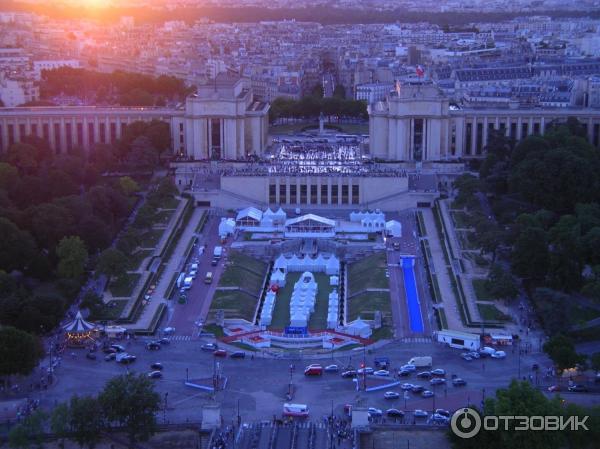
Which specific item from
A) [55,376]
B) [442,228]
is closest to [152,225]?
[442,228]

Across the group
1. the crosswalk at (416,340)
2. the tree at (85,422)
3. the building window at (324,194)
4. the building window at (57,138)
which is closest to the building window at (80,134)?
the building window at (57,138)

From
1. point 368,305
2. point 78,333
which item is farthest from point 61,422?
point 368,305

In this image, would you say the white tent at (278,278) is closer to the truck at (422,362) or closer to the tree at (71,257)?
the tree at (71,257)

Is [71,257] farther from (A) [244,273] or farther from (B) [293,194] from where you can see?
(B) [293,194]

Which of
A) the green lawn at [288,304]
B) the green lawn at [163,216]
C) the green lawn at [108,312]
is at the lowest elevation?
the green lawn at [288,304]

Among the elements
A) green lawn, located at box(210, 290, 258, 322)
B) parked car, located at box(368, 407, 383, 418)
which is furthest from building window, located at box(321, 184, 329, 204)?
parked car, located at box(368, 407, 383, 418)

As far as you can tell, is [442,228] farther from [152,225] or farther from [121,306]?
[121,306]

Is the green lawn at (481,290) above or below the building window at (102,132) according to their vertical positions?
below

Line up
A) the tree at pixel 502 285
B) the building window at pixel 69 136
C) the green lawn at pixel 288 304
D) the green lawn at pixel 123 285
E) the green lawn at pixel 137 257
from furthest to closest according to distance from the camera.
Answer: the building window at pixel 69 136, the green lawn at pixel 137 257, the green lawn at pixel 123 285, the green lawn at pixel 288 304, the tree at pixel 502 285
